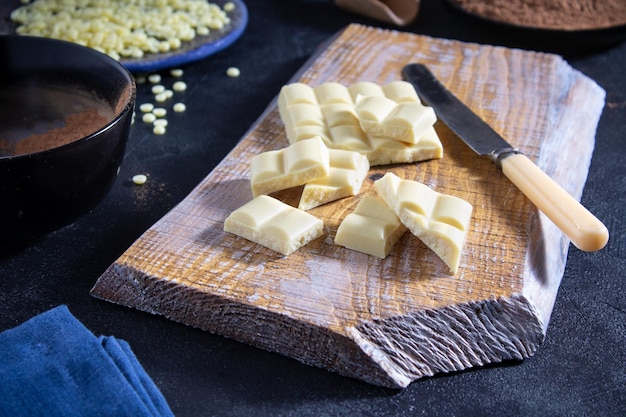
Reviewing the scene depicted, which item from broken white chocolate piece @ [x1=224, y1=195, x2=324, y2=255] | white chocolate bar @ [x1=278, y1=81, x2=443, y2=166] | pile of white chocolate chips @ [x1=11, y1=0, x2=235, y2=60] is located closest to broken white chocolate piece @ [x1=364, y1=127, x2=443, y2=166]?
white chocolate bar @ [x1=278, y1=81, x2=443, y2=166]

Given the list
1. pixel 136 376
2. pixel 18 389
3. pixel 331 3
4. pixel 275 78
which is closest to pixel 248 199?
pixel 136 376

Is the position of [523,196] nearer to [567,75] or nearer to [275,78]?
[567,75]

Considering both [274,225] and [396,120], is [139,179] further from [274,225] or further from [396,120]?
[396,120]

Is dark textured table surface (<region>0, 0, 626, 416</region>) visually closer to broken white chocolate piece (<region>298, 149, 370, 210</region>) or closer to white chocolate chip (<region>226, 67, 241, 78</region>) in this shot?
white chocolate chip (<region>226, 67, 241, 78</region>)

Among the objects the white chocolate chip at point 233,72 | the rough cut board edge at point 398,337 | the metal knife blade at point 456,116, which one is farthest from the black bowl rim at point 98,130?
the metal knife blade at point 456,116

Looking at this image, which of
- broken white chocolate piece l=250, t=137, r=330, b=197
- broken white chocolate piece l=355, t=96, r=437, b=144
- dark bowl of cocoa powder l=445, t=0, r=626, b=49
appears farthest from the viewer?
dark bowl of cocoa powder l=445, t=0, r=626, b=49
